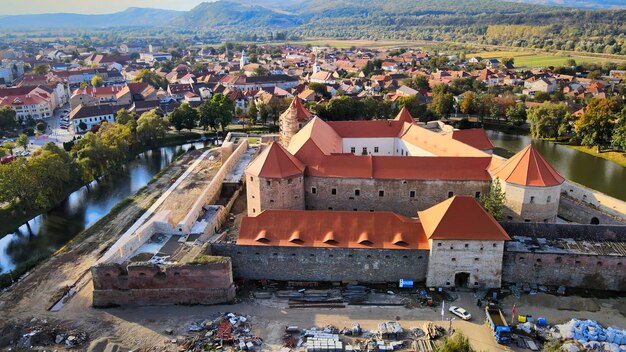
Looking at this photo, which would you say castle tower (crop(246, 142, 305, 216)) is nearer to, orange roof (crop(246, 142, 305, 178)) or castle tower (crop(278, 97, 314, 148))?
orange roof (crop(246, 142, 305, 178))

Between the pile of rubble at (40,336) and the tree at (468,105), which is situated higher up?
the tree at (468,105)

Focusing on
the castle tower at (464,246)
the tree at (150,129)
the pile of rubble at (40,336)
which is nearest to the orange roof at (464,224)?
the castle tower at (464,246)

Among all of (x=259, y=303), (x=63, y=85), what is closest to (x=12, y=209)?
(x=259, y=303)

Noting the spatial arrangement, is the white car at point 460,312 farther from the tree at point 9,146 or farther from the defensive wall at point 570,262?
the tree at point 9,146

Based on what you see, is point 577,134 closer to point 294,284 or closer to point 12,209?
point 294,284

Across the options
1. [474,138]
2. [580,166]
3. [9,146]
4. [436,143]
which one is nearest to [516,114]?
[580,166]

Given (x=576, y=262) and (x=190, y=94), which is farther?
(x=190, y=94)
